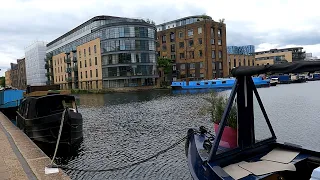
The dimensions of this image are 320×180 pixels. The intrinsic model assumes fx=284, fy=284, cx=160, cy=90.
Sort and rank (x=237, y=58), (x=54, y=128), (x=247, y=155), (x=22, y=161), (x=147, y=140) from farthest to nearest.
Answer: (x=237, y=58) → (x=147, y=140) → (x=54, y=128) → (x=22, y=161) → (x=247, y=155)

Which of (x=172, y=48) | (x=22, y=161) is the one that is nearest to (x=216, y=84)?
(x=172, y=48)

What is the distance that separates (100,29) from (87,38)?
8.97 meters

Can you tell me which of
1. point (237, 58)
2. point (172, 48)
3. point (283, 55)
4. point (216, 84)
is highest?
point (172, 48)

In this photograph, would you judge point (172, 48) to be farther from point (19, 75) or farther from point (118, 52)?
point (19, 75)

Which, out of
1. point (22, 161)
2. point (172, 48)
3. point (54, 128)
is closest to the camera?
point (22, 161)

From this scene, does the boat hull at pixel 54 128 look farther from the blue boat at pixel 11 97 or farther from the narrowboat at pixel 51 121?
the blue boat at pixel 11 97

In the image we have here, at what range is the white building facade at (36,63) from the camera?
10769 centimetres

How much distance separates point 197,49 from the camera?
7675cm

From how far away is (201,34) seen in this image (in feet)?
247

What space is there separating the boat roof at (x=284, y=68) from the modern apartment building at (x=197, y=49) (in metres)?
70.5

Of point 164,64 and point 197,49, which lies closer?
point 164,64

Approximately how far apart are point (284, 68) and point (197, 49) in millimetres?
72648

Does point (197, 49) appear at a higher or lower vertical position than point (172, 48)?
lower

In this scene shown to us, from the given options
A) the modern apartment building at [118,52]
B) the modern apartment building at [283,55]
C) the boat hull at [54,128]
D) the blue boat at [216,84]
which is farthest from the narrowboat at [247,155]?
the modern apartment building at [283,55]
